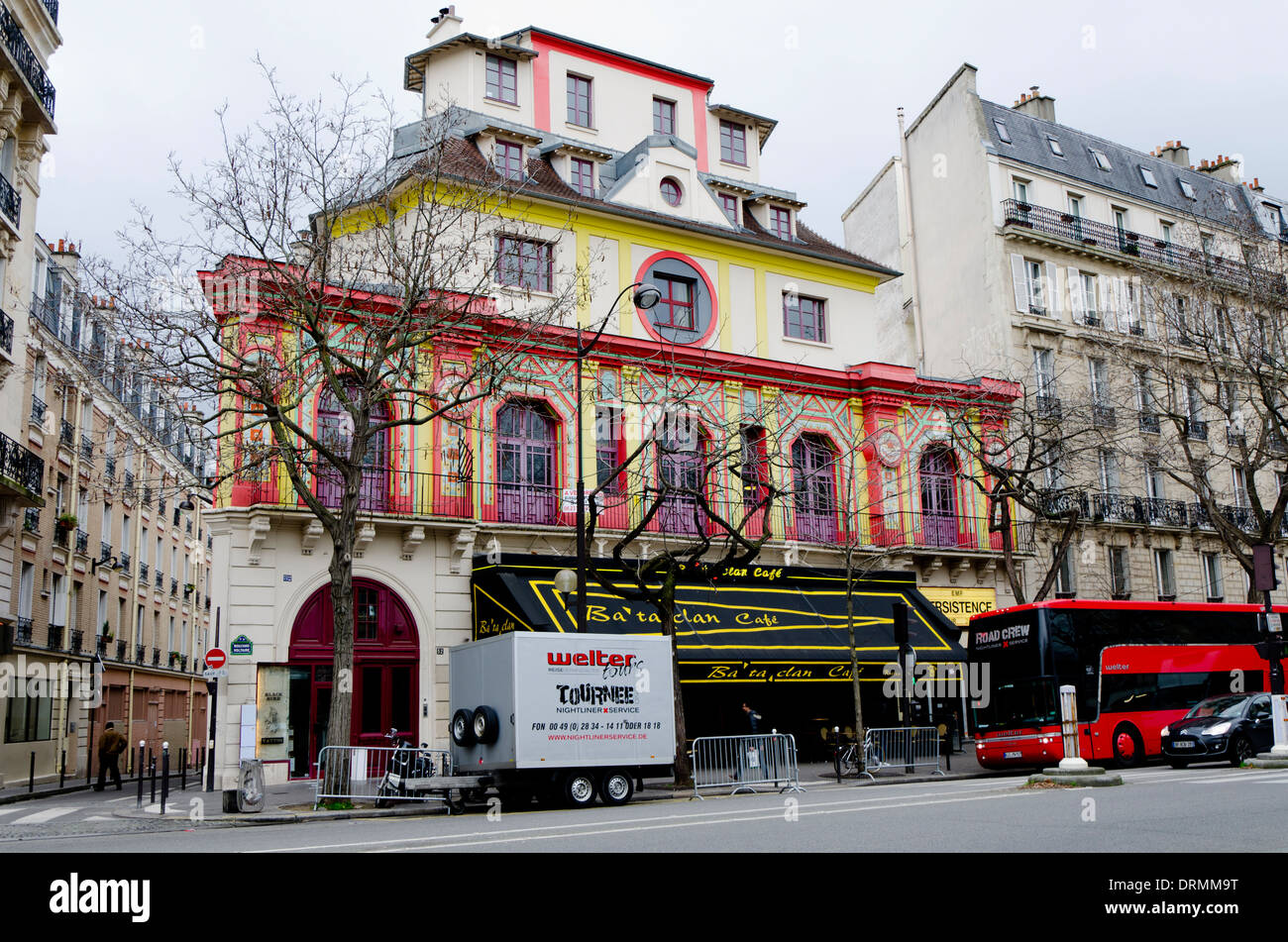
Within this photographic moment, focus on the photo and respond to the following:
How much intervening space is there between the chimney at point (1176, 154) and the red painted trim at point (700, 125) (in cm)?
2139

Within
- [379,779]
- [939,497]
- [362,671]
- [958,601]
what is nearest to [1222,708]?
[958,601]

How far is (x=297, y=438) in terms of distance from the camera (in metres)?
24.4

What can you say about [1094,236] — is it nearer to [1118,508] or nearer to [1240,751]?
[1118,508]

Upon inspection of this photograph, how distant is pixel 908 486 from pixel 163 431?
62.8 ft

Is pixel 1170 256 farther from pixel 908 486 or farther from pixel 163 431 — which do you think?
pixel 163 431

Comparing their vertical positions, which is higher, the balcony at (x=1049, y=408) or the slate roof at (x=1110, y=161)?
the slate roof at (x=1110, y=161)

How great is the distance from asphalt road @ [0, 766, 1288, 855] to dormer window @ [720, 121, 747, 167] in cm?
2111

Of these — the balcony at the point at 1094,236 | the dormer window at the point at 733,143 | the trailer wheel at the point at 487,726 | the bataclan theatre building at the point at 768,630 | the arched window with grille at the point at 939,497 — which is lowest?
the trailer wheel at the point at 487,726

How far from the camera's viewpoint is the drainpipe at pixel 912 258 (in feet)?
128

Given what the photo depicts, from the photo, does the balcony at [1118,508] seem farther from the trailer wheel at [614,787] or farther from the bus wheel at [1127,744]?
the trailer wheel at [614,787]

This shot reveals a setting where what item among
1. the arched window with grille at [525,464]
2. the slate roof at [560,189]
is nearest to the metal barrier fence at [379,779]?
the arched window with grille at [525,464]

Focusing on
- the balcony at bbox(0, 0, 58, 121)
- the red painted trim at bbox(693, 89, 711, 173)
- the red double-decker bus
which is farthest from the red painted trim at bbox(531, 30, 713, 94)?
the red double-decker bus

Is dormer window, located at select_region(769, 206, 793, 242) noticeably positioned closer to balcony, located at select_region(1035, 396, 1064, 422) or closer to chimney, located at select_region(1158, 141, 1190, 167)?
balcony, located at select_region(1035, 396, 1064, 422)
